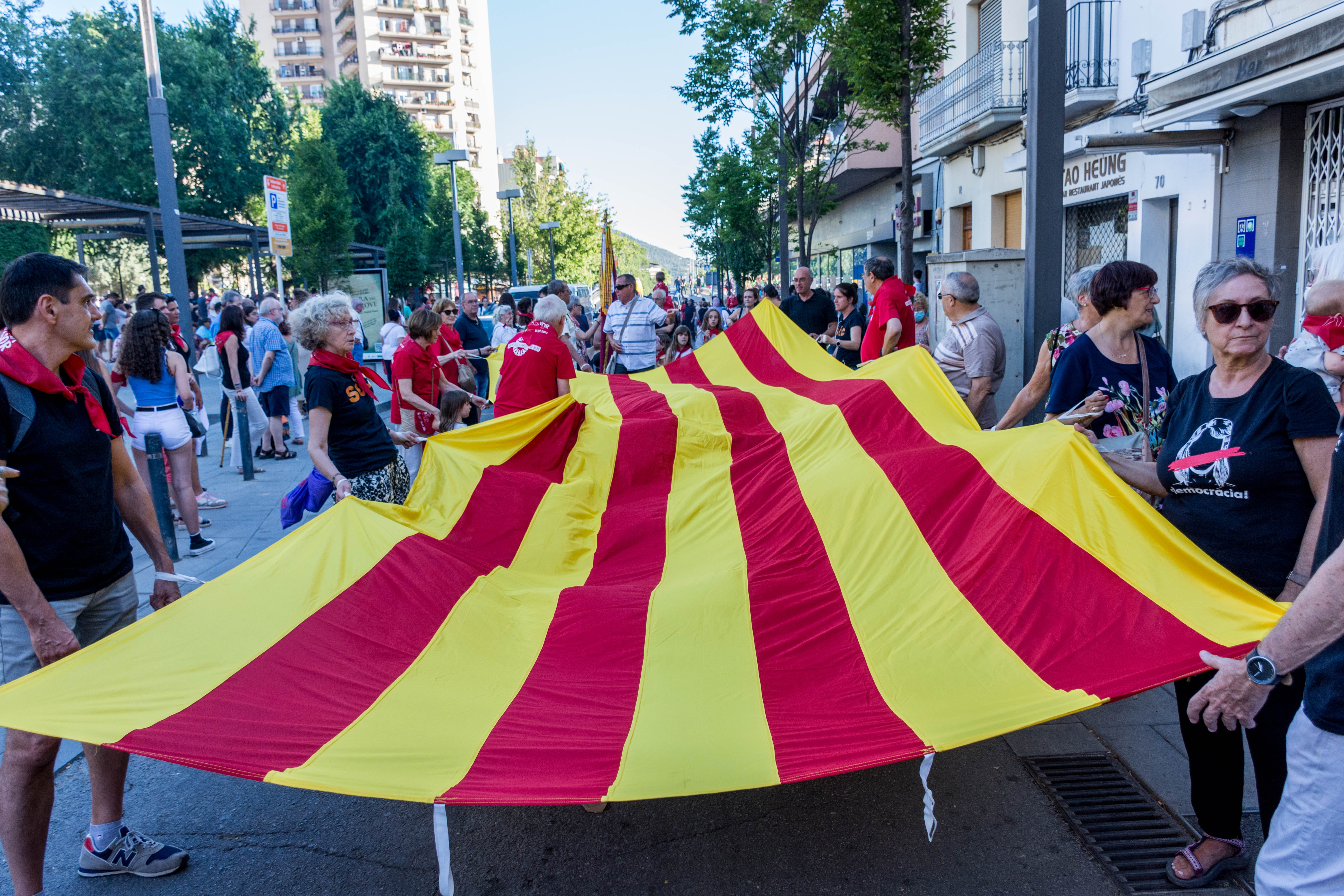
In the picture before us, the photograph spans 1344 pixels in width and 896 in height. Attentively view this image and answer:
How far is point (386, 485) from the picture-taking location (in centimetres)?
545

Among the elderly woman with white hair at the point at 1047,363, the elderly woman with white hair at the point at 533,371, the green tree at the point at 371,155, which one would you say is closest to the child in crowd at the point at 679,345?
the elderly woman with white hair at the point at 533,371

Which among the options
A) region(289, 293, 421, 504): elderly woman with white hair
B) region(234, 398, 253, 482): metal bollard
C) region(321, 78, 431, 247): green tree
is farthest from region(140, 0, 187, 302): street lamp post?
region(321, 78, 431, 247): green tree

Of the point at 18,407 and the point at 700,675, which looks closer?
the point at 18,407

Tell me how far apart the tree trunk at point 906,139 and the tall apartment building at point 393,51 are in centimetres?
7896

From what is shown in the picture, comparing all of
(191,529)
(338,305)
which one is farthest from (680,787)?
(191,529)

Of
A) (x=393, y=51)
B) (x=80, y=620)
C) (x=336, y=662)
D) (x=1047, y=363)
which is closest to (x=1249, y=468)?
(x=1047, y=363)

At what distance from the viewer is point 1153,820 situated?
343 centimetres

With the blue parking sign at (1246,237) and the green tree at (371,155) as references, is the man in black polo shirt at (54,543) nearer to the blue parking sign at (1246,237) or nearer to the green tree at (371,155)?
the blue parking sign at (1246,237)

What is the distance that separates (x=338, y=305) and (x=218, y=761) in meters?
3.09

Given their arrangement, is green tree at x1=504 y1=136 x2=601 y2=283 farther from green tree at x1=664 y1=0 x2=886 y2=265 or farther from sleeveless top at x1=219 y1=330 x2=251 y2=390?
sleeveless top at x1=219 y1=330 x2=251 y2=390

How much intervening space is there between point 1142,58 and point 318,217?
86.3 ft

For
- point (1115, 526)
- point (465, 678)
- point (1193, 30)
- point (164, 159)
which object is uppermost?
point (1193, 30)

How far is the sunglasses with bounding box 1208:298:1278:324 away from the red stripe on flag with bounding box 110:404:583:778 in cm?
300

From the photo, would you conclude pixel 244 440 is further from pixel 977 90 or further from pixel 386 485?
Result: pixel 977 90
